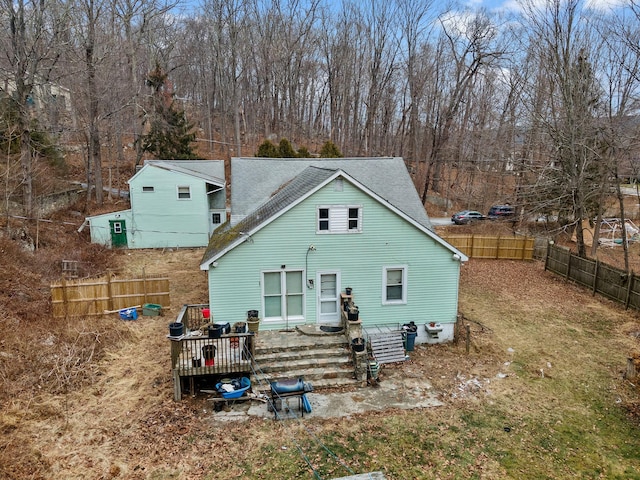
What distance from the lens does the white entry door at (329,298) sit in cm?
1371

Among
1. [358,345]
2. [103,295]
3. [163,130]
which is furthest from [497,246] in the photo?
[163,130]

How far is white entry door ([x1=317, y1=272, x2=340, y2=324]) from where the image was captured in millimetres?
13711

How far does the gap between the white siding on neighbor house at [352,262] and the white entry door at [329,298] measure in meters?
0.20

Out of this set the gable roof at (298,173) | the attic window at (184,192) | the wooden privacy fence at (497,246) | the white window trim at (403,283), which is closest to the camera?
the white window trim at (403,283)

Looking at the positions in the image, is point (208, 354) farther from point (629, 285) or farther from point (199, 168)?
point (199, 168)

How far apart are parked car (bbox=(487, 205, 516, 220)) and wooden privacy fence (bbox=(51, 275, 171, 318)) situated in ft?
94.7

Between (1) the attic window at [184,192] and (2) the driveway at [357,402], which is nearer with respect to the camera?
(2) the driveway at [357,402]

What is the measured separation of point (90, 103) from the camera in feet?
100

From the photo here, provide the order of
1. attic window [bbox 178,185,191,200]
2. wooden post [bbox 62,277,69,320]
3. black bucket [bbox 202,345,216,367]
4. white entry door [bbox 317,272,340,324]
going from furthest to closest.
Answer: attic window [bbox 178,185,191,200] → wooden post [bbox 62,277,69,320] → white entry door [bbox 317,272,340,324] → black bucket [bbox 202,345,216,367]

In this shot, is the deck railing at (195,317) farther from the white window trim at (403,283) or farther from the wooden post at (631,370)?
the wooden post at (631,370)

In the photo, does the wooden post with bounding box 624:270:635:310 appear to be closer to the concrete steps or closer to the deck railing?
the concrete steps

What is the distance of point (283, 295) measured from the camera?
1346 cm

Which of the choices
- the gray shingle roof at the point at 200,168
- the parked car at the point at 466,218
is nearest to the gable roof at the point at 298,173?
the gray shingle roof at the point at 200,168

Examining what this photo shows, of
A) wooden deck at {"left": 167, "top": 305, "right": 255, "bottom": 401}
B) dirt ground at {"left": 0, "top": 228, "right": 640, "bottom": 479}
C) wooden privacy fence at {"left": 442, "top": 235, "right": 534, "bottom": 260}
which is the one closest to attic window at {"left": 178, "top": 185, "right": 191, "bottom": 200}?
dirt ground at {"left": 0, "top": 228, "right": 640, "bottom": 479}
